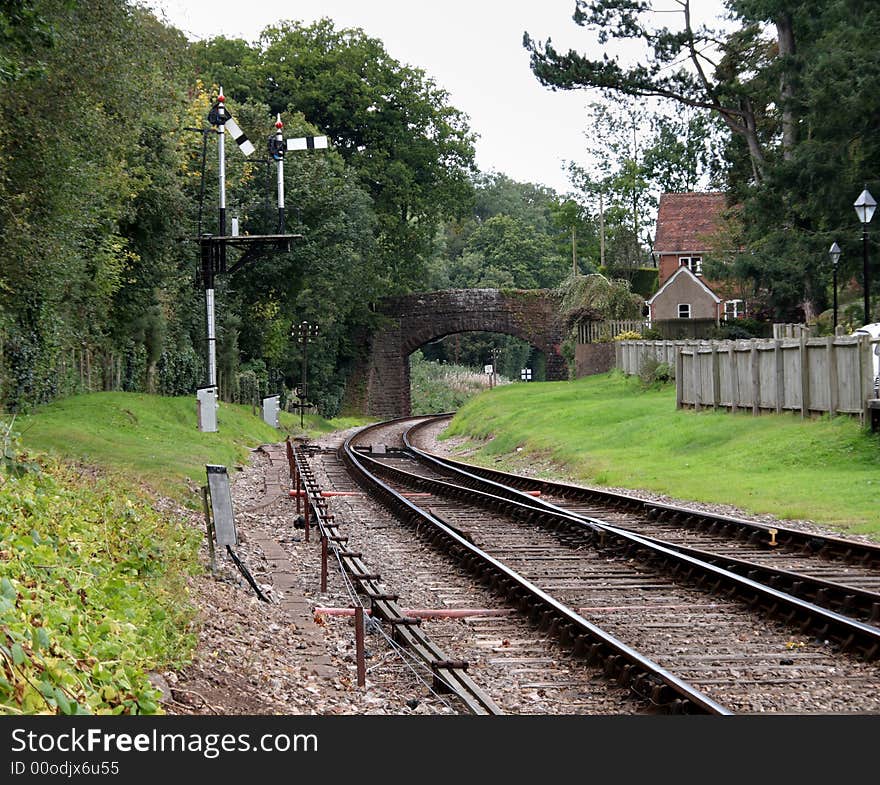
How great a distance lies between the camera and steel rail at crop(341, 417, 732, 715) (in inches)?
287

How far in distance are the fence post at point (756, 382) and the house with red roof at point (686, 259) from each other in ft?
137

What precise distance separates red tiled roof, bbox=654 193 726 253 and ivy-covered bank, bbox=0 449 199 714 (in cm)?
6474

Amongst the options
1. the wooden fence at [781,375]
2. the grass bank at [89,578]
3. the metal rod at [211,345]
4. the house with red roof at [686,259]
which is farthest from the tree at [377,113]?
the grass bank at [89,578]

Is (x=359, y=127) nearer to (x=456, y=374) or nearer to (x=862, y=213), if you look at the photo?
(x=456, y=374)

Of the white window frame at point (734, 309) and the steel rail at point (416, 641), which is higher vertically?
the white window frame at point (734, 309)

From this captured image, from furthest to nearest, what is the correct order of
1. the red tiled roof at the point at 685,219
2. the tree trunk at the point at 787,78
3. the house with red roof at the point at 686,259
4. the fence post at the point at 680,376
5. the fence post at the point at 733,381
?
the red tiled roof at the point at 685,219 → the house with red roof at the point at 686,259 → the tree trunk at the point at 787,78 → the fence post at the point at 680,376 → the fence post at the point at 733,381

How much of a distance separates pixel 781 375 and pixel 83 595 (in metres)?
19.4

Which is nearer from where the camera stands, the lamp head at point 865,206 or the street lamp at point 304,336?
the lamp head at point 865,206

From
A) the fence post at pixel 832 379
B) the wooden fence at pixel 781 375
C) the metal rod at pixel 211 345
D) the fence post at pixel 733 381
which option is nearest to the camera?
the wooden fence at pixel 781 375

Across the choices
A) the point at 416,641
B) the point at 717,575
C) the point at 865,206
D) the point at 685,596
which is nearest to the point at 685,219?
the point at 865,206

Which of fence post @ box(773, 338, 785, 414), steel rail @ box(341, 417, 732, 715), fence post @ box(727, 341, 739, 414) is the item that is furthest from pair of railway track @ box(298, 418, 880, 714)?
fence post @ box(727, 341, 739, 414)

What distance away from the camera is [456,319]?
218 ft

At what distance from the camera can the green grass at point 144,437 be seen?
19422 millimetres

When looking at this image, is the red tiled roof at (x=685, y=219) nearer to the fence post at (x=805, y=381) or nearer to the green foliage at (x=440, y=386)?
the green foliage at (x=440, y=386)
